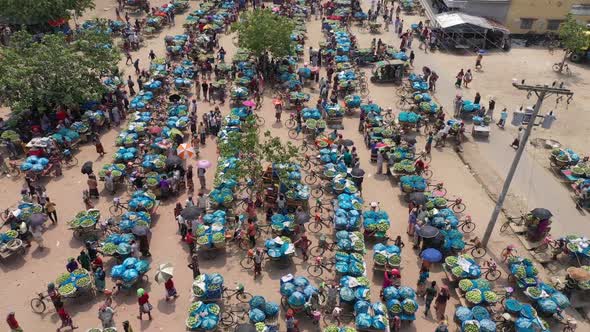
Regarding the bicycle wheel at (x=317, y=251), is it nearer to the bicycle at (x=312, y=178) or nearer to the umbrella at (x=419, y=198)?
the umbrella at (x=419, y=198)

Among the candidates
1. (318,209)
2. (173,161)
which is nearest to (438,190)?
(318,209)

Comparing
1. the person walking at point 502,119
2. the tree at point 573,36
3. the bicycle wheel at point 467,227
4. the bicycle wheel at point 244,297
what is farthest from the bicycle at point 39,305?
the tree at point 573,36

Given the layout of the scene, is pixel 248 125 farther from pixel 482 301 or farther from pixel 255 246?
pixel 482 301

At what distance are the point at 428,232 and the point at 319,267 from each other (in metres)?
5.09

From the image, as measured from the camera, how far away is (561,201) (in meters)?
25.8

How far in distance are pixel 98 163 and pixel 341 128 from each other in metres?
15.9

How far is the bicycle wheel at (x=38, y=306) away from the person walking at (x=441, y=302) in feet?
51.8

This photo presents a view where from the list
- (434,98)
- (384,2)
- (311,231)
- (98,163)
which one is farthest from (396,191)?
(384,2)

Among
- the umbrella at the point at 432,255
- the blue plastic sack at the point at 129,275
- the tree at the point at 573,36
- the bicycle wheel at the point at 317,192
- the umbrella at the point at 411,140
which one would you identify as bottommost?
the bicycle wheel at the point at 317,192

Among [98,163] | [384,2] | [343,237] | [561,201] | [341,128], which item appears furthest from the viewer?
[384,2]

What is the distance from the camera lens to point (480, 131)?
3108cm

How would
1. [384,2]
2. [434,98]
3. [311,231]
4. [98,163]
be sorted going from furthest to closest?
[384,2] → [434,98] → [98,163] → [311,231]

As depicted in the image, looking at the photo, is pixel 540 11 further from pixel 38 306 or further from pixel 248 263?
pixel 38 306

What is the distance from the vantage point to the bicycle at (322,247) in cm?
2147
